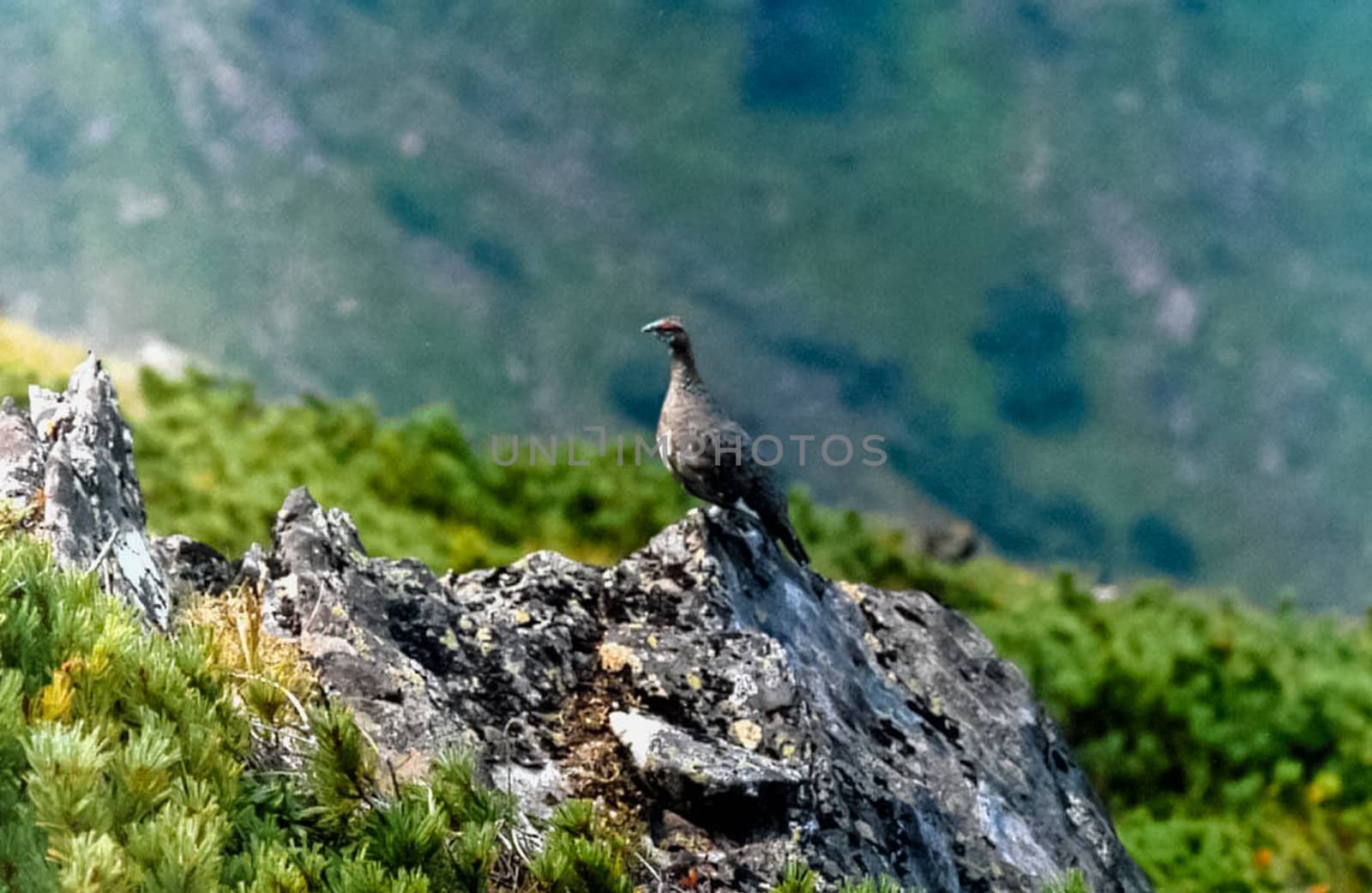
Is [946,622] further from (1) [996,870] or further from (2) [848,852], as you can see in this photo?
(2) [848,852]

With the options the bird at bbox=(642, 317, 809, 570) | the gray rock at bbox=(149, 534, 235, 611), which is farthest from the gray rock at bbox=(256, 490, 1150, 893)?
the gray rock at bbox=(149, 534, 235, 611)

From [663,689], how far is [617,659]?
0.87 ft

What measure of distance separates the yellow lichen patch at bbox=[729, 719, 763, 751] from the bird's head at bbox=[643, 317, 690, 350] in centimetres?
235

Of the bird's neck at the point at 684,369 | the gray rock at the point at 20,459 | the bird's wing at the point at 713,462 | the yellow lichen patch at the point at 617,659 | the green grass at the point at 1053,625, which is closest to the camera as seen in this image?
the gray rock at the point at 20,459

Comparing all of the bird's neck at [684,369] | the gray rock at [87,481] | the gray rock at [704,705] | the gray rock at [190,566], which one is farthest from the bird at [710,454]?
the gray rock at [87,481]

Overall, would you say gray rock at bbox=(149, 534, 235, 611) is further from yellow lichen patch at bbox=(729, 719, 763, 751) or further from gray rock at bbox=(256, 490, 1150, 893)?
yellow lichen patch at bbox=(729, 719, 763, 751)

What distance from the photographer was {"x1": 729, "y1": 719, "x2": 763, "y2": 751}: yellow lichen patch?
449 centimetres

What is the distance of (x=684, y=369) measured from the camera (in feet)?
20.8

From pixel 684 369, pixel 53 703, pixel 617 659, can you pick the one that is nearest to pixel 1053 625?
pixel 684 369

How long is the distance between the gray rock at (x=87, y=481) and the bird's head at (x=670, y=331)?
2597 mm

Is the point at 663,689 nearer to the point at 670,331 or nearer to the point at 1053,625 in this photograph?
the point at 670,331

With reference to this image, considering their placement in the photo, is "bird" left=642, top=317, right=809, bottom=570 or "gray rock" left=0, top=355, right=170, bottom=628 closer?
"gray rock" left=0, top=355, right=170, bottom=628

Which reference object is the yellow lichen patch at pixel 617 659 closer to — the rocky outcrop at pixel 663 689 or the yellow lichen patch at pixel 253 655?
the rocky outcrop at pixel 663 689

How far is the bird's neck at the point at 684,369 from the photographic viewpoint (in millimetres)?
6316
